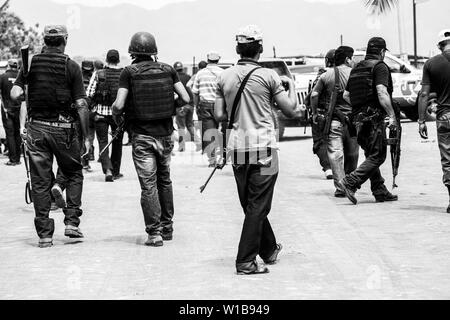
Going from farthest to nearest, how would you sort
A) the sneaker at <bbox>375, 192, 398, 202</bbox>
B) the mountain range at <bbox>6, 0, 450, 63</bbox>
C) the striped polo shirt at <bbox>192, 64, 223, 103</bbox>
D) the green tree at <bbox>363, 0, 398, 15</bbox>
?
the mountain range at <bbox>6, 0, 450, 63</bbox> → the green tree at <bbox>363, 0, 398, 15</bbox> → the striped polo shirt at <bbox>192, 64, 223, 103</bbox> → the sneaker at <bbox>375, 192, 398, 202</bbox>

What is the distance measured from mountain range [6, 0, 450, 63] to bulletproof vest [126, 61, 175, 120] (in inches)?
3776

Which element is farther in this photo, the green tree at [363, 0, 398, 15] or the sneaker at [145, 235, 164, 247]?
the green tree at [363, 0, 398, 15]

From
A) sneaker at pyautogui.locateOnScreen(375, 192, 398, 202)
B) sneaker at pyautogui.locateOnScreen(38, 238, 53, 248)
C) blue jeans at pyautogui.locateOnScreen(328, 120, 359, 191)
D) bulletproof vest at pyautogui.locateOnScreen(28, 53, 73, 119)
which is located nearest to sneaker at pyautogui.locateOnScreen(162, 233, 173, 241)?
sneaker at pyautogui.locateOnScreen(38, 238, 53, 248)

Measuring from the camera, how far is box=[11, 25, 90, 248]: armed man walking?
1018 cm

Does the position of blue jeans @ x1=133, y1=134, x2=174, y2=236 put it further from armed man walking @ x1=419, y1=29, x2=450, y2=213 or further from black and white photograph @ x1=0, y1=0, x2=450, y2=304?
armed man walking @ x1=419, y1=29, x2=450, y2=213

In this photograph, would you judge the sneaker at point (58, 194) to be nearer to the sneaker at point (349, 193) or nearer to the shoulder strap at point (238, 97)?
the shoulder strap at point (238, 97)

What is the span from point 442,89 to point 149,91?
337 centimetres

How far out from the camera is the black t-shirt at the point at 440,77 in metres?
11.7

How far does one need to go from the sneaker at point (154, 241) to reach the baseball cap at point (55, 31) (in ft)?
6.53

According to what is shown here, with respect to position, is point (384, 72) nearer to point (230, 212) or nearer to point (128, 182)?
point (230, 212)

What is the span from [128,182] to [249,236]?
7661 mm

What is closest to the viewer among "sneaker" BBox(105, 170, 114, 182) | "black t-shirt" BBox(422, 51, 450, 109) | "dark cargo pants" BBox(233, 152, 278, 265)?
"dark cargo pants" BBox(233, 152, 278, 265)

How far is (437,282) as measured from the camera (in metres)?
8.19

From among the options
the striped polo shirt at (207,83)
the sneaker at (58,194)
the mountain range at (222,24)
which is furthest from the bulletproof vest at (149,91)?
the mountain range at (222,24)
